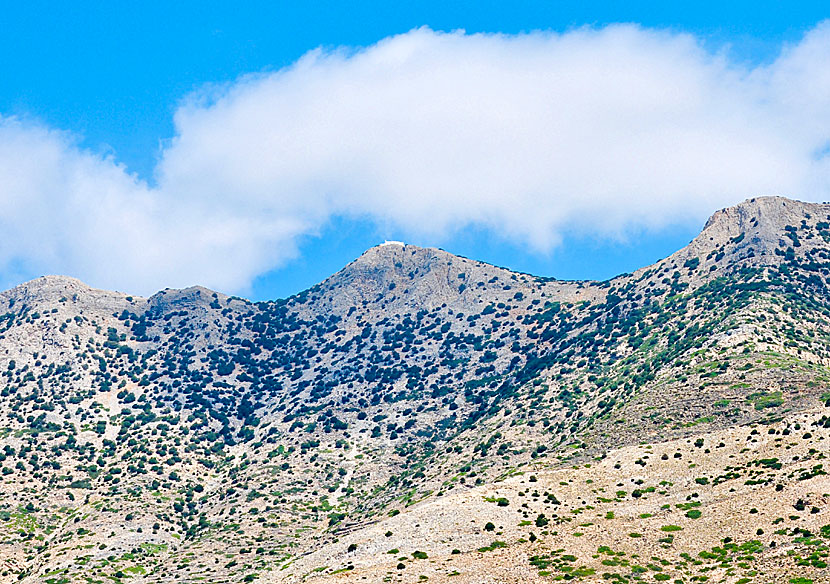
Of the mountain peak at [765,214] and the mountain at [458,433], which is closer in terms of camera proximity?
the mountain at [458,433]

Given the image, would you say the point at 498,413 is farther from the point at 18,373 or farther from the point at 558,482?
the point at 18,373

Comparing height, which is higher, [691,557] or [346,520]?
[346,520]

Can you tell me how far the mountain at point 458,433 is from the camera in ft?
275

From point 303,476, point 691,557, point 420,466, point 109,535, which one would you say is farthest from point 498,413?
point 691,557

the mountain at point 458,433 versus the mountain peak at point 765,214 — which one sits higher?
the mountain peak at point 765,214

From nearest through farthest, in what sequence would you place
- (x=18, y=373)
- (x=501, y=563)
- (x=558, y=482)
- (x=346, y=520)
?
(x=501, y=563) < (x=558, y=482) < (x=346, y=520) < (x=18, y=373)

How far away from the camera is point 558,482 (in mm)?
100688

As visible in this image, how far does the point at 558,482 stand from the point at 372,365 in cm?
8326

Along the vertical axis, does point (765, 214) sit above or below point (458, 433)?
above

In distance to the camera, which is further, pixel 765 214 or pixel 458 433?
pixel 765 214

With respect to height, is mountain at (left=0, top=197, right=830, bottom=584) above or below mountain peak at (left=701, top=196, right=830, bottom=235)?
below

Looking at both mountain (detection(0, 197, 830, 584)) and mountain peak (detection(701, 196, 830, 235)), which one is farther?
mountain peak (detection(701, 196, 830, 235))

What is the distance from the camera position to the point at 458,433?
147 metres

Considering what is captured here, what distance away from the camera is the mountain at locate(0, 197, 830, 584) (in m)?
83.8
